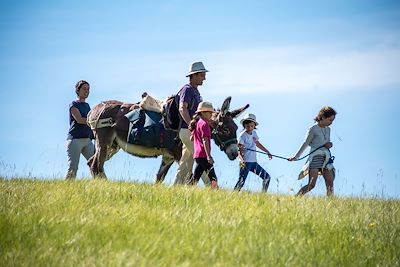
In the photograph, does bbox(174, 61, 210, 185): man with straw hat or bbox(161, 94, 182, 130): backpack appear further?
bbox(161, 94, 182, 130): backpack

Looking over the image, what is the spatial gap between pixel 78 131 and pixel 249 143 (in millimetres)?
3753

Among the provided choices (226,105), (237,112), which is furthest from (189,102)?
(237,112)

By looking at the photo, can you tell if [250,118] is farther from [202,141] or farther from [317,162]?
[202,141]

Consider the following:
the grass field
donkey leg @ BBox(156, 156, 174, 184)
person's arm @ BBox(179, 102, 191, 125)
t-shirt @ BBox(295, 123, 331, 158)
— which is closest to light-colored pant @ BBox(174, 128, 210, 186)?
person's arm @ BBox(179, 102, 191, 125)

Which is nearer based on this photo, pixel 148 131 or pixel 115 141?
pixel 148 131

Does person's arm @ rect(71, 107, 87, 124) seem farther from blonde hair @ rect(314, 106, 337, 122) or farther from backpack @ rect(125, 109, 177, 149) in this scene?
blonde hair @ rect(314, 106, 337, 122)

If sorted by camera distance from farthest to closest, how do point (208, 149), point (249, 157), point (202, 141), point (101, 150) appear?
1. point (101, 150)
2. point (249, 157)
3. point (202, 141)
4. point (208, 149)

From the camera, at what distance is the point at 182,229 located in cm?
716

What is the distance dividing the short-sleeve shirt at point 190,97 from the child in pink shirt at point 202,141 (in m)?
0.60

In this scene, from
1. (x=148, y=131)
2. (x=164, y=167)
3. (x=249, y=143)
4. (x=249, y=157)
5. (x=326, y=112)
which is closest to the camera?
(x=326, y=112)

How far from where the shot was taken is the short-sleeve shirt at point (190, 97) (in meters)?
12.4

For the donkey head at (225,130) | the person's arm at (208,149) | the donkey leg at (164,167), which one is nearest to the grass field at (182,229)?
the person's arm at (208,149)

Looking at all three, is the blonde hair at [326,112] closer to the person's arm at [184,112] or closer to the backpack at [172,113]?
the person's arm at [184,112]

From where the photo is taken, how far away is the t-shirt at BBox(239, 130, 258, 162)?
1371cm
